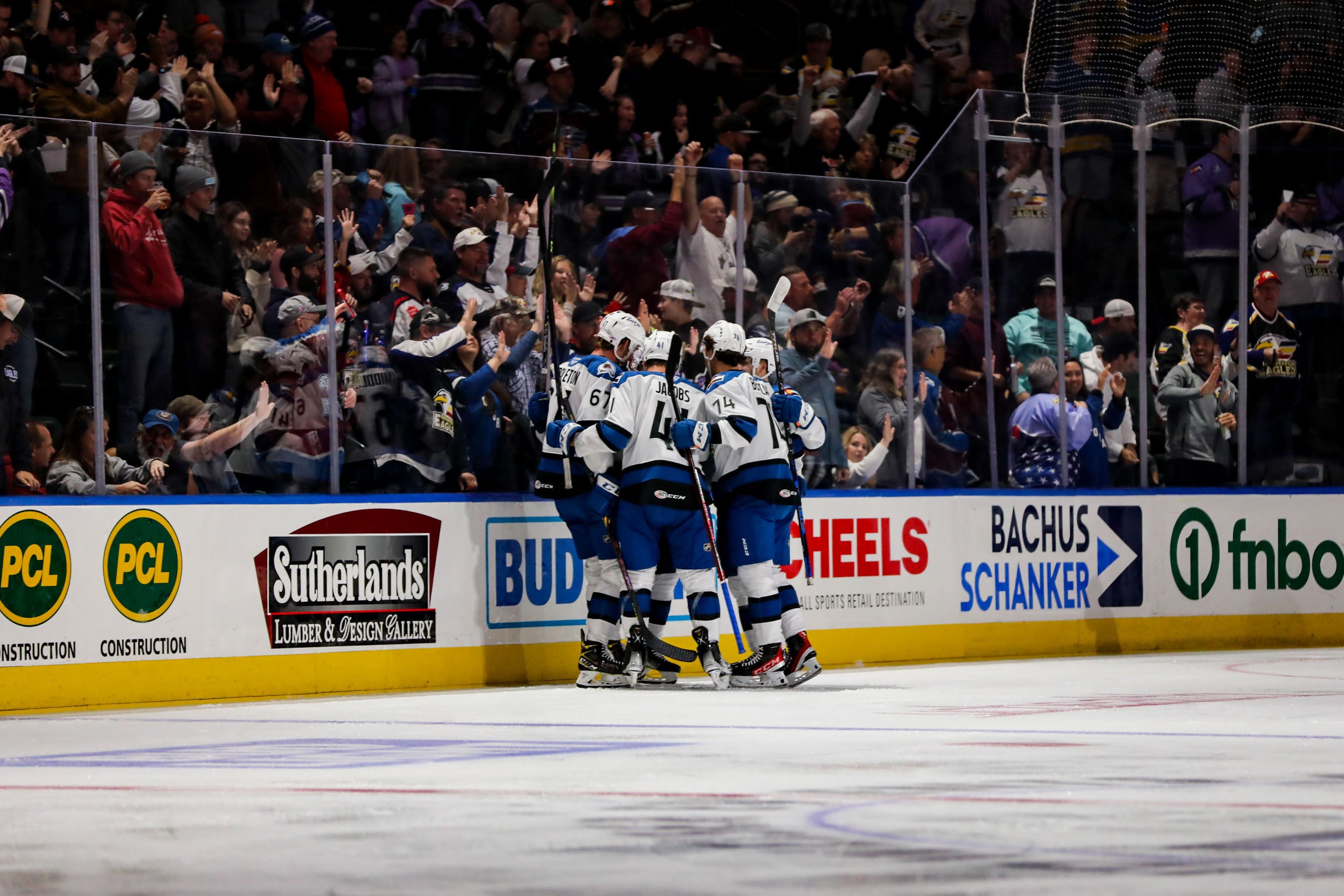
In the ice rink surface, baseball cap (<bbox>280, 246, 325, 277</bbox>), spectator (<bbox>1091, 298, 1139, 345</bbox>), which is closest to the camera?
the ice rink surface

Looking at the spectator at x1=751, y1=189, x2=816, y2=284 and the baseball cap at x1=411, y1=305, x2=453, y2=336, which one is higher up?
Answer: the spectator at x1=751, y1=189, x2=816, y2=284

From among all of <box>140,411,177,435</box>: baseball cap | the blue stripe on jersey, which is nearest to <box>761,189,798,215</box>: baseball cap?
the blue stripe on jersey

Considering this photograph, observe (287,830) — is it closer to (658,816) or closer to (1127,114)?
(658,816)

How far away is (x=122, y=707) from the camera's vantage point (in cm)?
927

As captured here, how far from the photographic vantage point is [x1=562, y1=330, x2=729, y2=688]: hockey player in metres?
10.1

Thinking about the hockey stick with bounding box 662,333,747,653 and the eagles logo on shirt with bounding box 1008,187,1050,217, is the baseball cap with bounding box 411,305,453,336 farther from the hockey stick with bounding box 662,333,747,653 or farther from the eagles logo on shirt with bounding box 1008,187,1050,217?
the eagles logo on shirt with bounding box 1008,187,1050,217

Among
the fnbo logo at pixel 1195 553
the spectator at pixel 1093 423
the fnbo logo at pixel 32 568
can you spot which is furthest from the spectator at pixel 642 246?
the fnbo logo at pixel 1195 553

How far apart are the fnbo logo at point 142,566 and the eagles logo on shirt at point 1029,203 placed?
6106mm

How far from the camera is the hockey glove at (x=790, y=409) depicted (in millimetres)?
10383

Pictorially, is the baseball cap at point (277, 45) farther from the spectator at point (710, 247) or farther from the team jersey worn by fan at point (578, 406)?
the team jersey worn by fan at point (578, 406)

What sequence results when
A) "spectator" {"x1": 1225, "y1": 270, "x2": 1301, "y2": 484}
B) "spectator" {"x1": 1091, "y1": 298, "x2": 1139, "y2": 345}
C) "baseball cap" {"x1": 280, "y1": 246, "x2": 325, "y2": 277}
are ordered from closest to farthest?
"baseball cap" {"x1": 280, "y1": 246, "x2": 325, "y2": 277}
"spectator" {"x1": 1091, "y1": 298, "x2": 1139, "y2": 345}
"spectator" {"x1": 1225, "y1": 270, "x2": 1301, "y2": 484}

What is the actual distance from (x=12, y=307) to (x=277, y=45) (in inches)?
178

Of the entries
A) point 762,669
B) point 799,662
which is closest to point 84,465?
point 762,669

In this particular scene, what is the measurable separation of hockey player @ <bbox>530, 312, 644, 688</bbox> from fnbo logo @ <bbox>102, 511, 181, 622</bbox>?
2.06m
